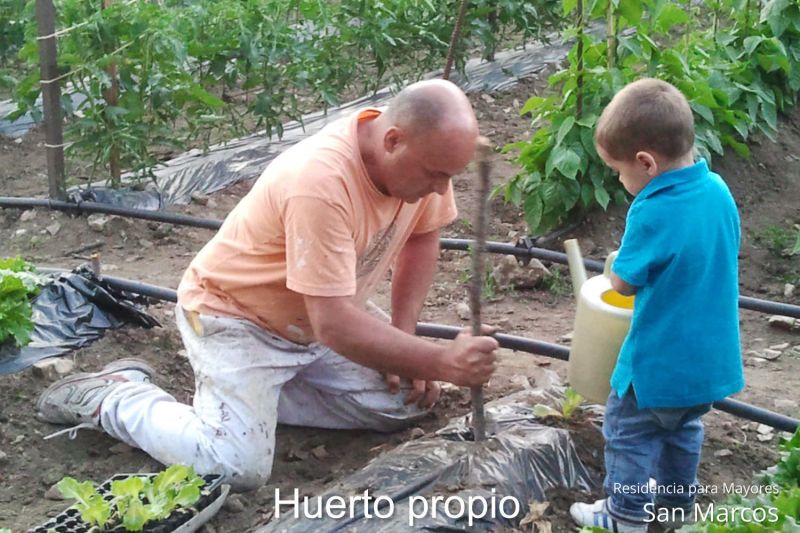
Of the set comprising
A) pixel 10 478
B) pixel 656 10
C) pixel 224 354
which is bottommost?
pixel 10 478

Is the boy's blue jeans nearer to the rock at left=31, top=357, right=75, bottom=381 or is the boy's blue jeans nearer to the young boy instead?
the young boy

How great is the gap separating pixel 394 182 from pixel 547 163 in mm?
2228

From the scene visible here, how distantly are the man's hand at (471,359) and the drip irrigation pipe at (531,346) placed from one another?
100 centimetres

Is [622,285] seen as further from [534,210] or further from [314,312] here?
[534,210]

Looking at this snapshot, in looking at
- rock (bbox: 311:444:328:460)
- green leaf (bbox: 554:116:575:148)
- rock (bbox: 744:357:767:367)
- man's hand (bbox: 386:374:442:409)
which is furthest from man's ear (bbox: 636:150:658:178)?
green leaf (bbox: 554:116:575:148)

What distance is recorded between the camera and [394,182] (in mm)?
2621

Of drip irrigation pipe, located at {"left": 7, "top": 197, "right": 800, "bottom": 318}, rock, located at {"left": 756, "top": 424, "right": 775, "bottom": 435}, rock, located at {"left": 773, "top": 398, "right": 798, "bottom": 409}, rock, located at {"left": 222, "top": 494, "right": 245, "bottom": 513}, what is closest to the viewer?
rock, located at {"left": 222, "top": 494, "right": 245, "bottom": 513}

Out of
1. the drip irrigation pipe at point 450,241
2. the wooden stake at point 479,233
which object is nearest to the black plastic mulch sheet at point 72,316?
the drip irrigation pipe at point 450,241

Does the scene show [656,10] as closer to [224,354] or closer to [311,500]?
[224,354]

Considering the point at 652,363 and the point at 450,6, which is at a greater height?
the point at 450,6

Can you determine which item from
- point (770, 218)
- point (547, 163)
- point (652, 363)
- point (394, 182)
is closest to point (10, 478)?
point (394, 182)

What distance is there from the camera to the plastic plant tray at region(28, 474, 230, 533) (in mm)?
2482

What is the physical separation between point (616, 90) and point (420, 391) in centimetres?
213

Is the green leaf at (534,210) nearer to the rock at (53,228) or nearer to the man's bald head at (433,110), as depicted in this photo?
the man's bald head at (433,110)
